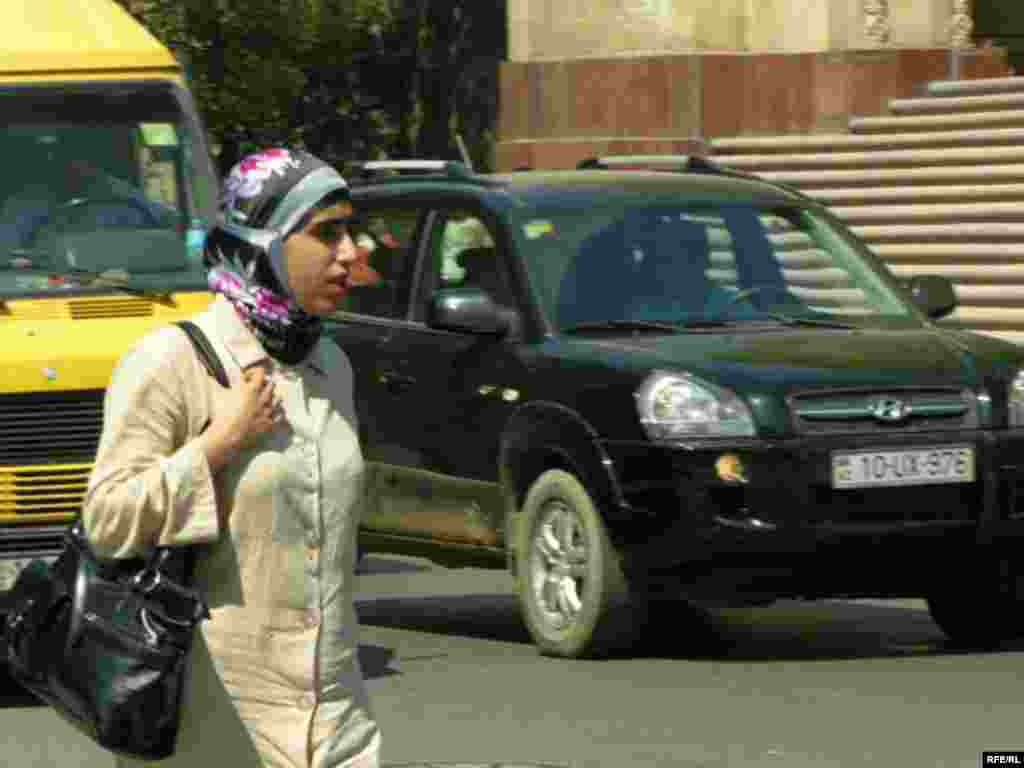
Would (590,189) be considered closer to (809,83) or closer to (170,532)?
(170,532)

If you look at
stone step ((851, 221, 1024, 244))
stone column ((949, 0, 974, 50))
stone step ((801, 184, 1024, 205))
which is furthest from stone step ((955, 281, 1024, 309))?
stone column ((949, 0, 974, 50))

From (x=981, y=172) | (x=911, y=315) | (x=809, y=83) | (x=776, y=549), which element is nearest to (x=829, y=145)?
(x=809, y=83)

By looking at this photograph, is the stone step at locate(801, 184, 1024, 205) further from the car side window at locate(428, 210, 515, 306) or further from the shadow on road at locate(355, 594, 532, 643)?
the car side window at locate(428, 210, 515, 306)

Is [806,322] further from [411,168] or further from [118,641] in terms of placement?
[118,641]

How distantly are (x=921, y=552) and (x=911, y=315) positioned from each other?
58.7 inches

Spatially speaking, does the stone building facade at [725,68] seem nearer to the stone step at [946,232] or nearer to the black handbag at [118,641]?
the stone step at [946,232]

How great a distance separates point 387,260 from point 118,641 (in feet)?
26.1

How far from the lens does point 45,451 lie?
10.2 metres

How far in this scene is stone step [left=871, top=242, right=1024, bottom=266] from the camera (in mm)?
21641

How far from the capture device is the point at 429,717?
9.52 m

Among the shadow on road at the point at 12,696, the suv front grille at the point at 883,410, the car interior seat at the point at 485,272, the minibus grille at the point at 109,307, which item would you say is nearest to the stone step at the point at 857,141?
the car interior seat at the point at 485,272

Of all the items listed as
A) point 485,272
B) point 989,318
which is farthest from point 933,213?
point 485,272

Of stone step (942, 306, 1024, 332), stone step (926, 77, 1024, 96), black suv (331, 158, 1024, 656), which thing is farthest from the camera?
stone step (926, 77, 1024, 96)

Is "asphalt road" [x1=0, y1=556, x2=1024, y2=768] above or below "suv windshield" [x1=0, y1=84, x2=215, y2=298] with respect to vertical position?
below
